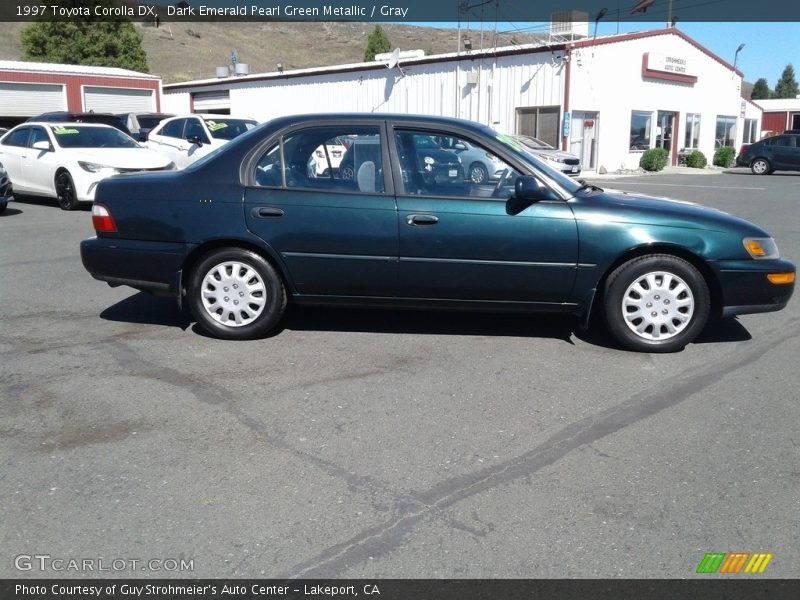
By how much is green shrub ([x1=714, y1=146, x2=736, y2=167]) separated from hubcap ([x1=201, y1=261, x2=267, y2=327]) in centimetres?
3518

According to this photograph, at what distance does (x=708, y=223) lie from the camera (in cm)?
550

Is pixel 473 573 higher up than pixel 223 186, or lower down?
lower down

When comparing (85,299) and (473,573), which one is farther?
(85,299)

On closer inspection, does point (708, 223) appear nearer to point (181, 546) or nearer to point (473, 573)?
point (473, 573)

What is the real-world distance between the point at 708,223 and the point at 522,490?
2902 mm

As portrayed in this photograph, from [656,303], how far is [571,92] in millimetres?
24462

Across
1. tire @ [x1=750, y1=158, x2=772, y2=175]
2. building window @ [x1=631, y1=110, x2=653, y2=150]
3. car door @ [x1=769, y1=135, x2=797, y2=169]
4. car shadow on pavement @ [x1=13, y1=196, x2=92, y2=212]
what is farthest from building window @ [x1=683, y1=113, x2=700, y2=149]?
car shadow on pavement @ [x1=13, y1=196, x2=92, y2=212]

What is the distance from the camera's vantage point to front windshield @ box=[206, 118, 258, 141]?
57.5ft

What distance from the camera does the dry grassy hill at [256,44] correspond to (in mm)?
86125

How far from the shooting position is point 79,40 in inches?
1971

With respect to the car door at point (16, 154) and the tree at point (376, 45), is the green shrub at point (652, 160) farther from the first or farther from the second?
the tree at point (376, 45)

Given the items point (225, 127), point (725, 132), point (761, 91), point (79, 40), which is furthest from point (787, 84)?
point (225, 127)

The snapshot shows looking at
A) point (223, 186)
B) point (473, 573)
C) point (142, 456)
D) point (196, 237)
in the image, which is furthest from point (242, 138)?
point (473, 573)

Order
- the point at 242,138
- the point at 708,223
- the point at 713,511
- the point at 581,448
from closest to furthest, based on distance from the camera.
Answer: the point at 713,511 → the point at 581,448 → the point at 708,223 → the point at 242,138
